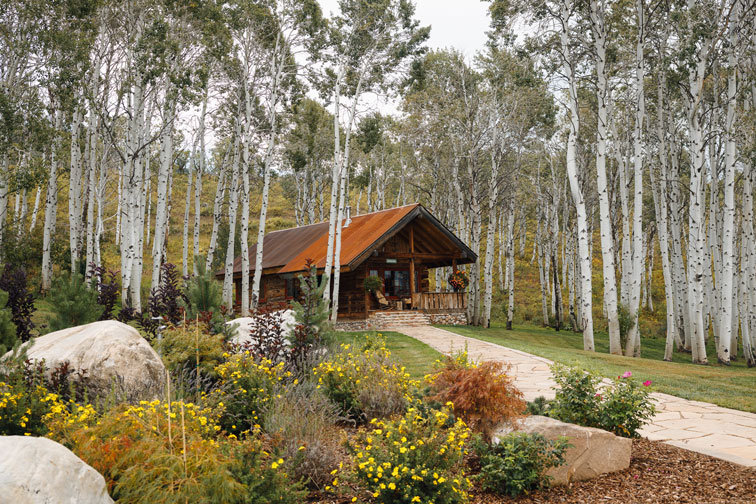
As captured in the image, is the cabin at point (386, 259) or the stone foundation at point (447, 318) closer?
the cabin at point (386, 259)

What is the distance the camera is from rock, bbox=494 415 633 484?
4660mm

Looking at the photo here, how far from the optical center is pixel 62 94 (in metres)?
17.5

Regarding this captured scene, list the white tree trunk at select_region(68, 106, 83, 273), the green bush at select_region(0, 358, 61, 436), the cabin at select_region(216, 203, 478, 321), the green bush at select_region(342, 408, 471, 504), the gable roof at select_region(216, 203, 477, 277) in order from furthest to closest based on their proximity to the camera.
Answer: the cabin at select_region(216, 203, 478, 321), the gable roof at select_region(216, 203, 477, 277), the white tree trunk at select_region(68, 106, 83, 273), the green bush at select_region(0, 358, 61, 436), the green bush at select_region(342, 408, 471, 504)

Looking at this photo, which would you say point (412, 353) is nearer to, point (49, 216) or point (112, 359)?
point (112, 359)

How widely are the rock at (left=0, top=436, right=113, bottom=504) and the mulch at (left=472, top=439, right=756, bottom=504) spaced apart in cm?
298

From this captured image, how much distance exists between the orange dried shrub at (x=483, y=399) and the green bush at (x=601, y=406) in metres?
0.65

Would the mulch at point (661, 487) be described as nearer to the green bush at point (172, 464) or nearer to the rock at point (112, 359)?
the green bush at point (172, 464)

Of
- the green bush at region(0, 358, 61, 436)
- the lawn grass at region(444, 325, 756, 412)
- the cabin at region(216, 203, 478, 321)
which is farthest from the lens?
the cabin at region(216, 203, 478, 321)

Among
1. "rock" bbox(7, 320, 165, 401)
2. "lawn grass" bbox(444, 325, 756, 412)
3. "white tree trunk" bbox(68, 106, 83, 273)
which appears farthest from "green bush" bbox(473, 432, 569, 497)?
"white tree trunk" bbox(68, 106, 83, 273)

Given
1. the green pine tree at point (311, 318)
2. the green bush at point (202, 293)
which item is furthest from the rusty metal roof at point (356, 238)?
the green pine tree at point (311, 318)

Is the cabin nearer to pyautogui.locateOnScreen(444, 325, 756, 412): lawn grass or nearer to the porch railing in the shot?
the porch railing

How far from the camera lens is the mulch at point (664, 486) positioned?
162 inches

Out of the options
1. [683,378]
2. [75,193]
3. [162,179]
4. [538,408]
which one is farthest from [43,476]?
[75,193]

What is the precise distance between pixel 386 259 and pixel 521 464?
18759mm
